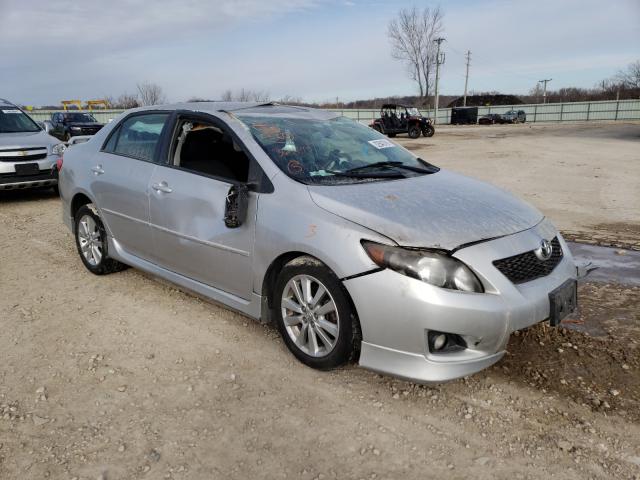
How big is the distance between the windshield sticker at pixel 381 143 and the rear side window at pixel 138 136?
161 cm

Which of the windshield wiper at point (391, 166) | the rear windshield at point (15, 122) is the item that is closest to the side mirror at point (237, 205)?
the windshield wiper at point (391, 166)

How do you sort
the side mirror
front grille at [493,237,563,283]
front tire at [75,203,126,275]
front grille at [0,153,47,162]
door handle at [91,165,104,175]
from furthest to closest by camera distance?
1. front grille at [0,153,47,162]
2. front tire at [75,203,126,275]
3. door handle at [91,165,104,175]
4. the side mirror
5. front grille at [493,237,563,283]

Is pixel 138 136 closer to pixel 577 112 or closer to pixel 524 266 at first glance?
pixel 524 266

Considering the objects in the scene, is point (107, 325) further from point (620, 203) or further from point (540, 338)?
point (620, 203)

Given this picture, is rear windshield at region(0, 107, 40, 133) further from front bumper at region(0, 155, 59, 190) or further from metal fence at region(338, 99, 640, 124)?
metal fence at region(338, 99, 640, 124)

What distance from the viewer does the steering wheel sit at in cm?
356

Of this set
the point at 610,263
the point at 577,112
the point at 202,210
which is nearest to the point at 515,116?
the point at 577,112

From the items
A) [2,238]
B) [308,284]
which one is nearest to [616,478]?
[308,284]

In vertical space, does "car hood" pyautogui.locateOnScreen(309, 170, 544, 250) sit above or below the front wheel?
above

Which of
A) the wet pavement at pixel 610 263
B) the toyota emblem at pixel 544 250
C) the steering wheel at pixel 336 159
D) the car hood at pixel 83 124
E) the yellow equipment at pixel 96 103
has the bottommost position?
the wet pavement at pixel 610 263

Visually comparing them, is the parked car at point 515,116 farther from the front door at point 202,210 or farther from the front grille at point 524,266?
the front grille at point 524,266

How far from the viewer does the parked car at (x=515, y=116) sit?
48156mm

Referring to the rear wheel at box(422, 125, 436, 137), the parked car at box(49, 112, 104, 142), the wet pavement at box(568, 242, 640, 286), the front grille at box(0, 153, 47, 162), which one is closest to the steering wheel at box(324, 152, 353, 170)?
the wet pavement at box(568, 242, 640, 286)

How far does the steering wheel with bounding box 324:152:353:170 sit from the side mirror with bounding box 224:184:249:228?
585mm
